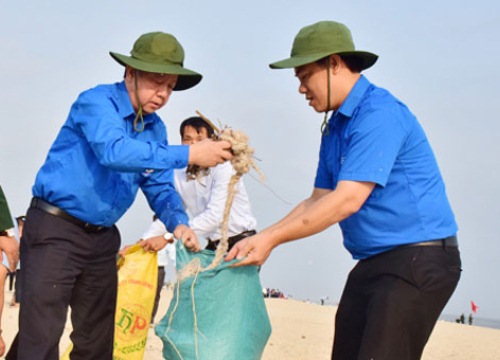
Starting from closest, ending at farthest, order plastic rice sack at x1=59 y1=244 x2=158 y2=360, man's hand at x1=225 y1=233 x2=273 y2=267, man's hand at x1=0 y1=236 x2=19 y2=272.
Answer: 1. man's hand at x1=225 y1=233 x2=273 y2=267
2. plastic rice sack at x1=59 y1=244 x2=158 y2=360
3. man's hand at x1=0 y1=236 x2=19 y2=272

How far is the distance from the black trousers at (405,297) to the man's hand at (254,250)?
0.49 metres

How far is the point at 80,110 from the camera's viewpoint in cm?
437

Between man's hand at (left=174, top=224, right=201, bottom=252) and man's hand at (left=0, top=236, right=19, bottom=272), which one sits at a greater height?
man's hand at (left=174, top=224, right=201, bottom=252)

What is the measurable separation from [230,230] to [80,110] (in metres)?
1.89

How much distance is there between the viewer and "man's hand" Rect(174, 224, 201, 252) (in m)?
4.50

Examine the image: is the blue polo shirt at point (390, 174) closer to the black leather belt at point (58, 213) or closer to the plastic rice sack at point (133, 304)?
the black leather belt at point (58, 213)

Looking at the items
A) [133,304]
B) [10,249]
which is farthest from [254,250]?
[10,249]

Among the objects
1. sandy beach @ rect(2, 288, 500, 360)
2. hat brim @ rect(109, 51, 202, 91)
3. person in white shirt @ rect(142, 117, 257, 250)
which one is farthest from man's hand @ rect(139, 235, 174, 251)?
sandy beach @ rect(2, 288, 500, 360)

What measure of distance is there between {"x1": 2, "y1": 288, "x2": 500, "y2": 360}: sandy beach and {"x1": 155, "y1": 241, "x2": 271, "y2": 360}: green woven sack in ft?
14.0

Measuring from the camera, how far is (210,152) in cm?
418

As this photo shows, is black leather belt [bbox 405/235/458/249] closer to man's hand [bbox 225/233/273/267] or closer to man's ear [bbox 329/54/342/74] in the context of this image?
man's hand [bbox 225/233/273/267]

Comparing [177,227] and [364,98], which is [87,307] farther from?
[364,98]

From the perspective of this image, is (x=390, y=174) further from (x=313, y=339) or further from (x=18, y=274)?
(x=313, y=339)

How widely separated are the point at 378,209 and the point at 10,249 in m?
2.91
